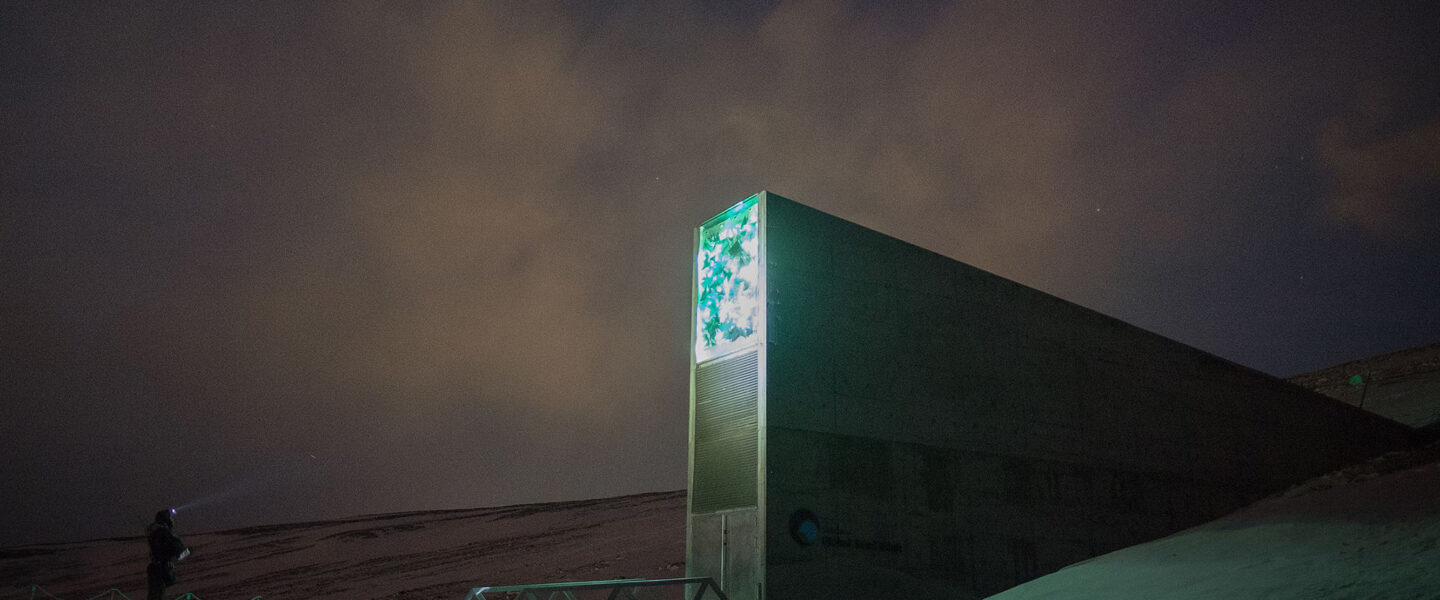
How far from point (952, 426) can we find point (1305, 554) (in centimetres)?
461

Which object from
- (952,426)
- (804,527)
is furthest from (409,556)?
(804,527)

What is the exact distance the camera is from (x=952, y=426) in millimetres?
12297

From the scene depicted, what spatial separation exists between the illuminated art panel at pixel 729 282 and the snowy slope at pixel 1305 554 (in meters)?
4.52

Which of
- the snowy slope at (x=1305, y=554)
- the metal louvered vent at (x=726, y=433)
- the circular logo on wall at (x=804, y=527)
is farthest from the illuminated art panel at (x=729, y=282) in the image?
the snowy slope at (x=1305, y=554)

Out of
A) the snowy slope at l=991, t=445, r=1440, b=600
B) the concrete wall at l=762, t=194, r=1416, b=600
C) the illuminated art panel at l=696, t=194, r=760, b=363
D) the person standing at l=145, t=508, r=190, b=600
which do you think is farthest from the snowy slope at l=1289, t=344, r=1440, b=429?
the person standing at l=145, t=508, r=190, b=600

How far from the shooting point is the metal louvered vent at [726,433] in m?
10.3

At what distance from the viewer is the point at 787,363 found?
1060 centimetres

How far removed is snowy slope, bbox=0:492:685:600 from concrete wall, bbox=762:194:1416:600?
8.60 metres

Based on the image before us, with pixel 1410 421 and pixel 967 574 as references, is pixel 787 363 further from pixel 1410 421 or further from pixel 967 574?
pixel 1410 421

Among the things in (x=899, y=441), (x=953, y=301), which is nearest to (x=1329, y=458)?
(x=953, y=301)

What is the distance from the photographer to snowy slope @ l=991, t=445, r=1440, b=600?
678 centimetres

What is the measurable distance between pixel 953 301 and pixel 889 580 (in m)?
4.27

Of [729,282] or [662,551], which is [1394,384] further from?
[729,282]

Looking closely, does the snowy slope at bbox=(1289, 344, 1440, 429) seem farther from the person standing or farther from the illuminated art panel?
the person standing
